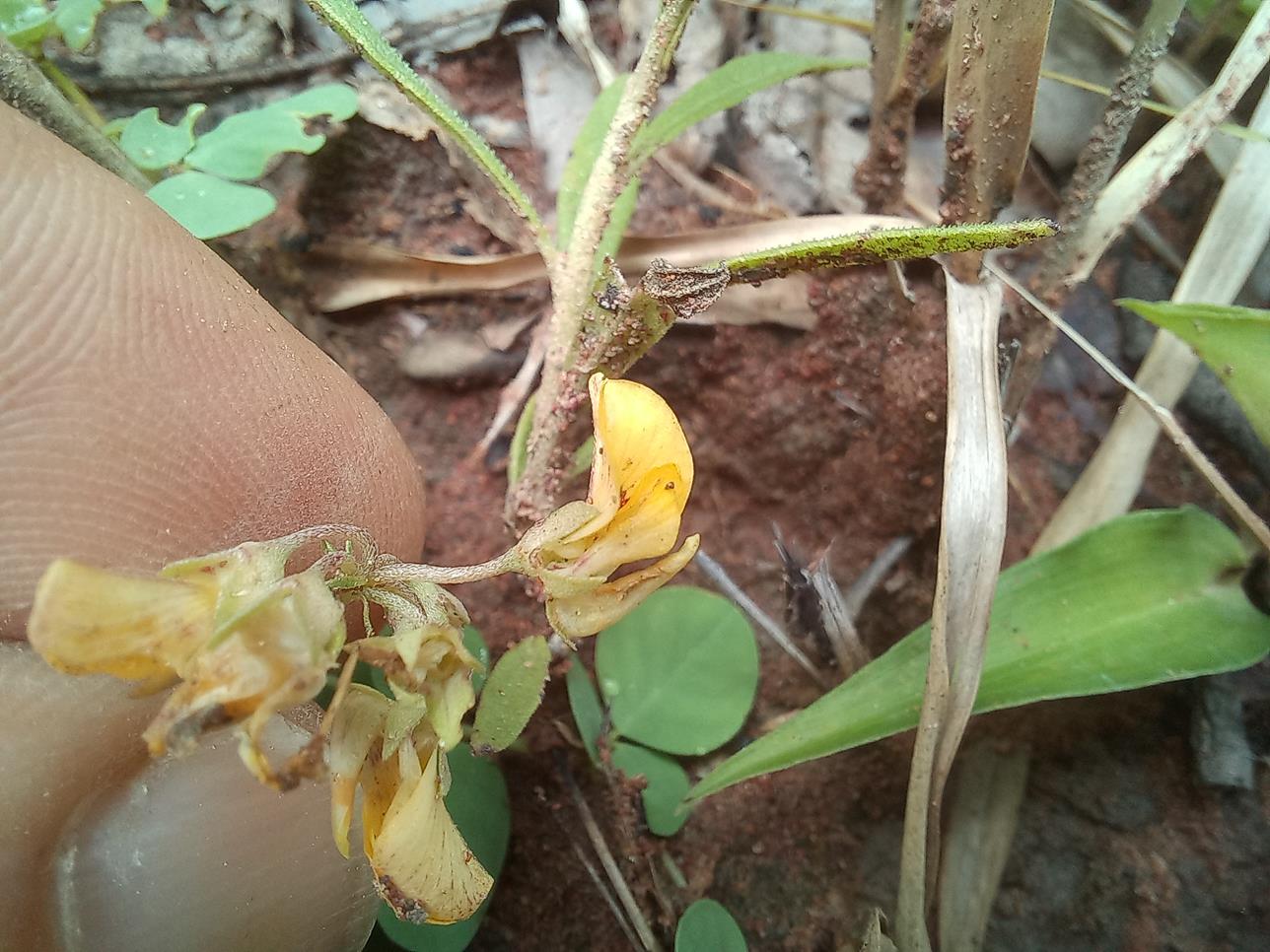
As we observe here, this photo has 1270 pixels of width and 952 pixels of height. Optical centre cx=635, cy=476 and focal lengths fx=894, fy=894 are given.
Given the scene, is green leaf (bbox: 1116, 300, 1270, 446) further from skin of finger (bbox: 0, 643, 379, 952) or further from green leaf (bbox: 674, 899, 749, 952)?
skin of finger (bbox: 0, 643, 379, 952)

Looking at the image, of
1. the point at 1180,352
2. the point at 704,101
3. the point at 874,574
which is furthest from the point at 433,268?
the point at 1180,352

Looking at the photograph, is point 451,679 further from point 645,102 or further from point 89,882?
point 645,102

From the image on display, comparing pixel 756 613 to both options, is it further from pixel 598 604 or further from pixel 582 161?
pixel 582 161

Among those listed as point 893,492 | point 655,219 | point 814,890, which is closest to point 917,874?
point 814,890

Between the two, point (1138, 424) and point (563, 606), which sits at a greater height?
point (563, 606)

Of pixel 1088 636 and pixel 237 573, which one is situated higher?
pixel 237 573

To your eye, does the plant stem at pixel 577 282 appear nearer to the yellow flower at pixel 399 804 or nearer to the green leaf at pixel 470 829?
the green leaf at pixel 470 829
